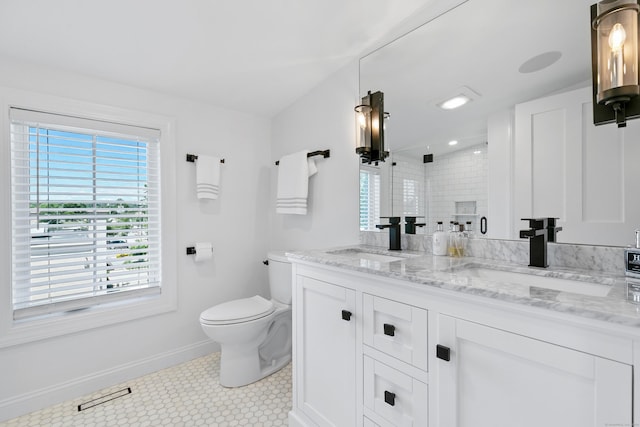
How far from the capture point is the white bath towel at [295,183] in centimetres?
225

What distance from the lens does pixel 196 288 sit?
2371 mm

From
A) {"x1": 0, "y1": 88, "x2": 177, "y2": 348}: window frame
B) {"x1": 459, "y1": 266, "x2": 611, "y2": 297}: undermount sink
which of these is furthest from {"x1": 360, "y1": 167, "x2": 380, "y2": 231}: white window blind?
{"x1": 0, "y1": 88, "x2": 177, "y2": 348}: window frame

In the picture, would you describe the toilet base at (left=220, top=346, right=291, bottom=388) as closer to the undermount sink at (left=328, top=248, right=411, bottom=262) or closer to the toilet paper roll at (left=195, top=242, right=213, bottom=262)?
the toilet paper roll at (left=195, top=242, right=213, bottom=262)

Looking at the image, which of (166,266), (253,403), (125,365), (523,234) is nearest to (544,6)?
(523,234)

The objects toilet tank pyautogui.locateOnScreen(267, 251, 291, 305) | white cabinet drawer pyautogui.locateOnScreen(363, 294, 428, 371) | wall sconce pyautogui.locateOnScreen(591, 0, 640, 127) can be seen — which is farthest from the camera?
toilet tank pyautogui.locateOnScreen(267, 251, 291, 305)

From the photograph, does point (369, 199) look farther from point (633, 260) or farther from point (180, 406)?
point (180, 406)

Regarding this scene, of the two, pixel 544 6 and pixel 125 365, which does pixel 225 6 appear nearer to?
pixel 544 6

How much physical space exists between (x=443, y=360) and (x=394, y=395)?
29 centimetres

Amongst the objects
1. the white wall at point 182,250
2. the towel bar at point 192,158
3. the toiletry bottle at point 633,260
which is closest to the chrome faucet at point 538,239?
the toiletry bottle at point 633,260

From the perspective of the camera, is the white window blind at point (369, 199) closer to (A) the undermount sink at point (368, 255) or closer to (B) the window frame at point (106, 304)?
(A) the undermount sink at point (368, 255)

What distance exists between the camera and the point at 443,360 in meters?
0.94

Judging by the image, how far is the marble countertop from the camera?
68 centimetres

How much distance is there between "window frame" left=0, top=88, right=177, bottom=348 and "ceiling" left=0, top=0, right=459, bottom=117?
0.75 feet

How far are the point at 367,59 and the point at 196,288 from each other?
7.00ft
